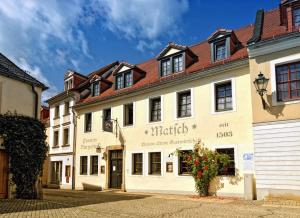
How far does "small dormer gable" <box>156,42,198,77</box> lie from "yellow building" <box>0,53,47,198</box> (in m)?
7.21

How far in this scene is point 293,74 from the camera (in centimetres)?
1475

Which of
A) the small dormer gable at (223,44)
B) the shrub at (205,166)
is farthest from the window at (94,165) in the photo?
the small dormer gable at (223,44)

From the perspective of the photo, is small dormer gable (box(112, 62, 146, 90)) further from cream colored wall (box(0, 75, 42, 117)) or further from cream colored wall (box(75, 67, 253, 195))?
cream colored wall (box(0, 75, 42, 117))

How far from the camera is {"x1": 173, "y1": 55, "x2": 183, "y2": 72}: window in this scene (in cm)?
2032

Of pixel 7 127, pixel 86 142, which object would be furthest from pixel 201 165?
pixel 86 142

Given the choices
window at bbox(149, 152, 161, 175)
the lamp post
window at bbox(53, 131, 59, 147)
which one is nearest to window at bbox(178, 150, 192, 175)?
window at bbox(149, 152, 161, 175)

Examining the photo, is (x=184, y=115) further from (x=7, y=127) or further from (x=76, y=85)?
(x=76, y=85)

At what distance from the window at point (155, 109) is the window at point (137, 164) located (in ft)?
7.84

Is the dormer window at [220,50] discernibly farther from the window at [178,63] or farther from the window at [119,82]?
the window at [119,82]

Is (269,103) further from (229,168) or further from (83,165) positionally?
(83,165)

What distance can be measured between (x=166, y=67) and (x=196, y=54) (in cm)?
203

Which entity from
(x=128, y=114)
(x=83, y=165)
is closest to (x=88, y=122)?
(x=83, y=165)

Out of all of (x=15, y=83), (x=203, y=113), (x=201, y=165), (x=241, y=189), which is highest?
(x=15, y=83)

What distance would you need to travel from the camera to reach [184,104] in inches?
770
